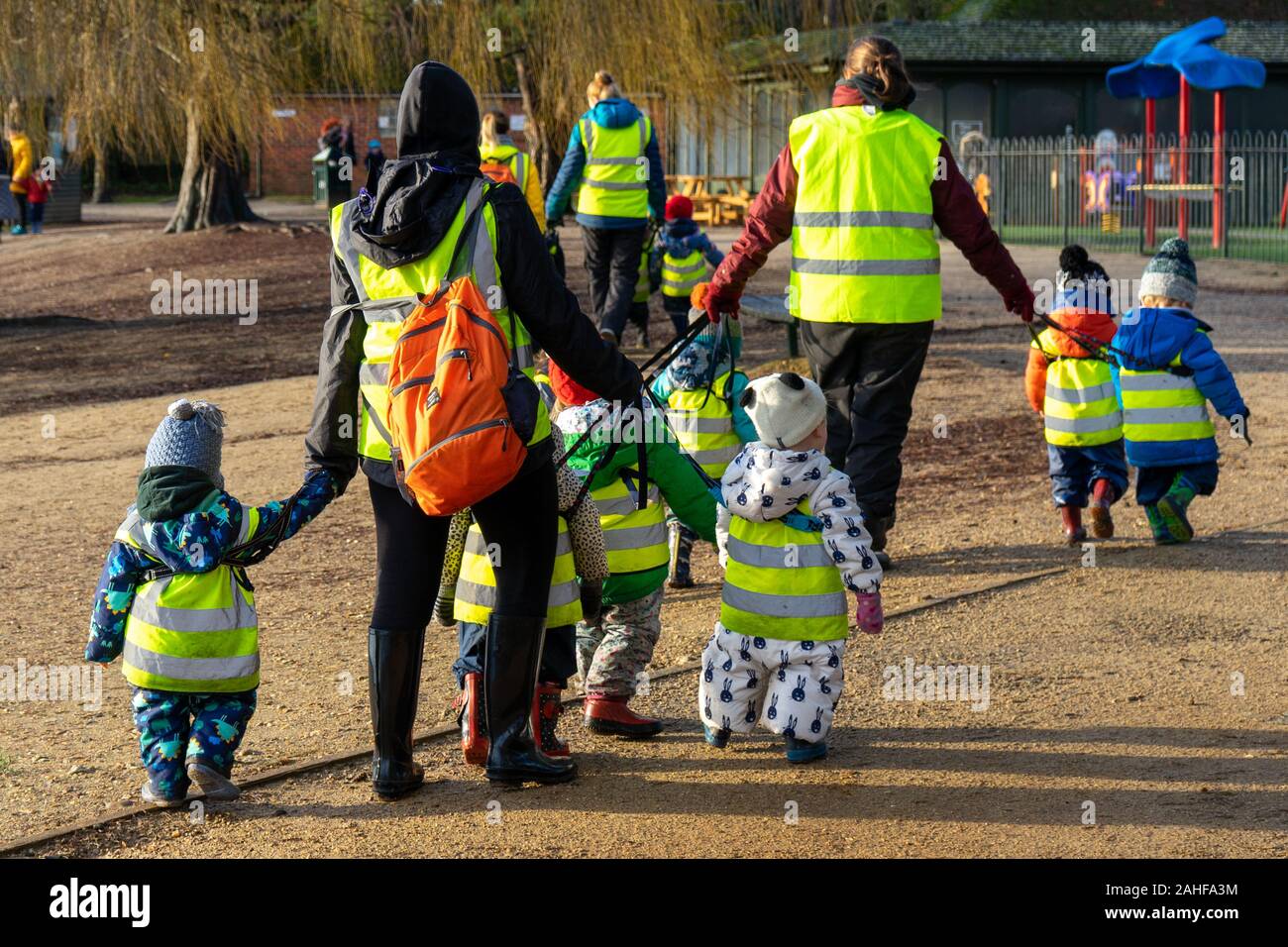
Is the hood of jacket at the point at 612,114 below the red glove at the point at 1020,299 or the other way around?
the other way around

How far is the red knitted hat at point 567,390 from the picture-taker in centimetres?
524

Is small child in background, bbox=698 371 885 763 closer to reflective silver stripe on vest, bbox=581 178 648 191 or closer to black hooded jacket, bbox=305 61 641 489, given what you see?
black hooded jacket, bbox=305 61 641 489

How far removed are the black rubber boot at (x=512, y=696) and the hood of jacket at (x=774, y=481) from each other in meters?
0.67

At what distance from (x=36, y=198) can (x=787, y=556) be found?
30988mm

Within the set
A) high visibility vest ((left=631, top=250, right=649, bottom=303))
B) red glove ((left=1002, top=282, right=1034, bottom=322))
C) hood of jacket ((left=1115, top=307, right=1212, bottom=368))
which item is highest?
high visibility vest ((left=631, top=250, right=649, bottom=303))

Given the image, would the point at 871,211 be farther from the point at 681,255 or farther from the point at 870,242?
the point at 681,255

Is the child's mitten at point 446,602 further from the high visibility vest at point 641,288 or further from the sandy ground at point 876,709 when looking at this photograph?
the high visibility vest at point 641,288

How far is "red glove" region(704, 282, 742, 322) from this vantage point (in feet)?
20.8

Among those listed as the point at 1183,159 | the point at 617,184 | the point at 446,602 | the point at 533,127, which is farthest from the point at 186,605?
the point at 1183,159

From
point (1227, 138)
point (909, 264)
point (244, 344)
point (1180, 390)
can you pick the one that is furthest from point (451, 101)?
point (1227, 138)

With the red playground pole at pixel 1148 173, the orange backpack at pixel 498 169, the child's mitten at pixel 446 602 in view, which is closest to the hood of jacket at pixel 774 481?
the child's mitten at pixel 446 602

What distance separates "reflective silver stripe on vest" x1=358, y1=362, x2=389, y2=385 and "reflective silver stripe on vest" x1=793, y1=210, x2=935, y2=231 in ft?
8.48

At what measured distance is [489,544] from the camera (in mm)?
4547

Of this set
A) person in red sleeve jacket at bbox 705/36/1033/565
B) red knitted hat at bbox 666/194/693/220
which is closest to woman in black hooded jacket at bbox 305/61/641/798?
person in red sleeve jacket at bbox 705/36/1033/565
